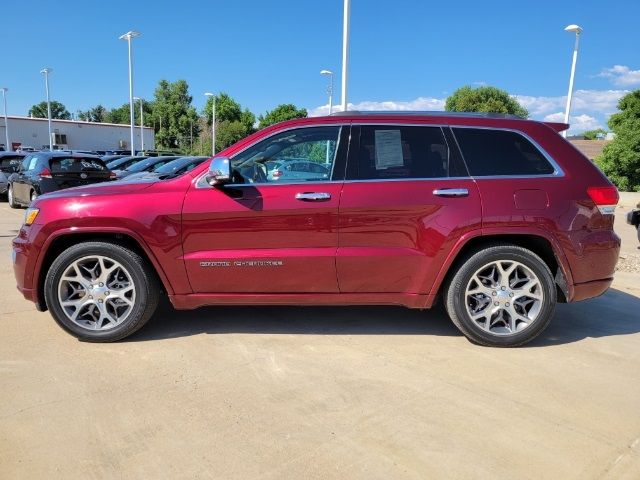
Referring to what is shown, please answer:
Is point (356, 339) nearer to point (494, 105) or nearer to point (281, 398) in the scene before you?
point (281, 398)

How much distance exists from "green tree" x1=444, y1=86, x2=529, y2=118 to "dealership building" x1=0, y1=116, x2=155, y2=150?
137ft

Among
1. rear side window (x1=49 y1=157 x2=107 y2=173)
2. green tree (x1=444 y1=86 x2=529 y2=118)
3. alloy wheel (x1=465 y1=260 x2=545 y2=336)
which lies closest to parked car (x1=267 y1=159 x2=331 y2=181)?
alloy wheel (x1=465 y1=260 x2=545 y2=336)

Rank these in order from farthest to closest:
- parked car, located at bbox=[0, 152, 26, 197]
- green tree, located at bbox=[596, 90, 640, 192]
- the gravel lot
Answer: green tree, located at bbox=[596, 90, 640, 192], parked car, located at bbox=[0, 152, 26, 197], the gravel lot

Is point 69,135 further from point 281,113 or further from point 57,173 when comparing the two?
point 57,173

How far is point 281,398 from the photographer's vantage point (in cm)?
320

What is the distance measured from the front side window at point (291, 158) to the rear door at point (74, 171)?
9434mm

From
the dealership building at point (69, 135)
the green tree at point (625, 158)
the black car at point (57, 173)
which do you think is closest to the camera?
the black car at point (57, 173)

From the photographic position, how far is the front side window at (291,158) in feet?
13.1

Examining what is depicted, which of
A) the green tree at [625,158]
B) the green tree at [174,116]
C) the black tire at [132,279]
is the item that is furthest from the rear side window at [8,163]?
the green tree at [174,116]

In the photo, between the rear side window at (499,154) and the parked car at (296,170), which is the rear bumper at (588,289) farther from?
the parked car at (296,170)

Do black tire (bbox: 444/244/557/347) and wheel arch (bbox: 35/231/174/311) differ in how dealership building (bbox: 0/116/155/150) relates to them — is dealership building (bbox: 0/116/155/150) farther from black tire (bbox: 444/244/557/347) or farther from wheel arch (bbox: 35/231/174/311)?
black tire (bbox: 444/244/557/347)

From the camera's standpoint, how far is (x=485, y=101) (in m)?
53.3

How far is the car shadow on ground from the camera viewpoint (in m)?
4.35

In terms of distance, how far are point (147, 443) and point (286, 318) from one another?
208cm
